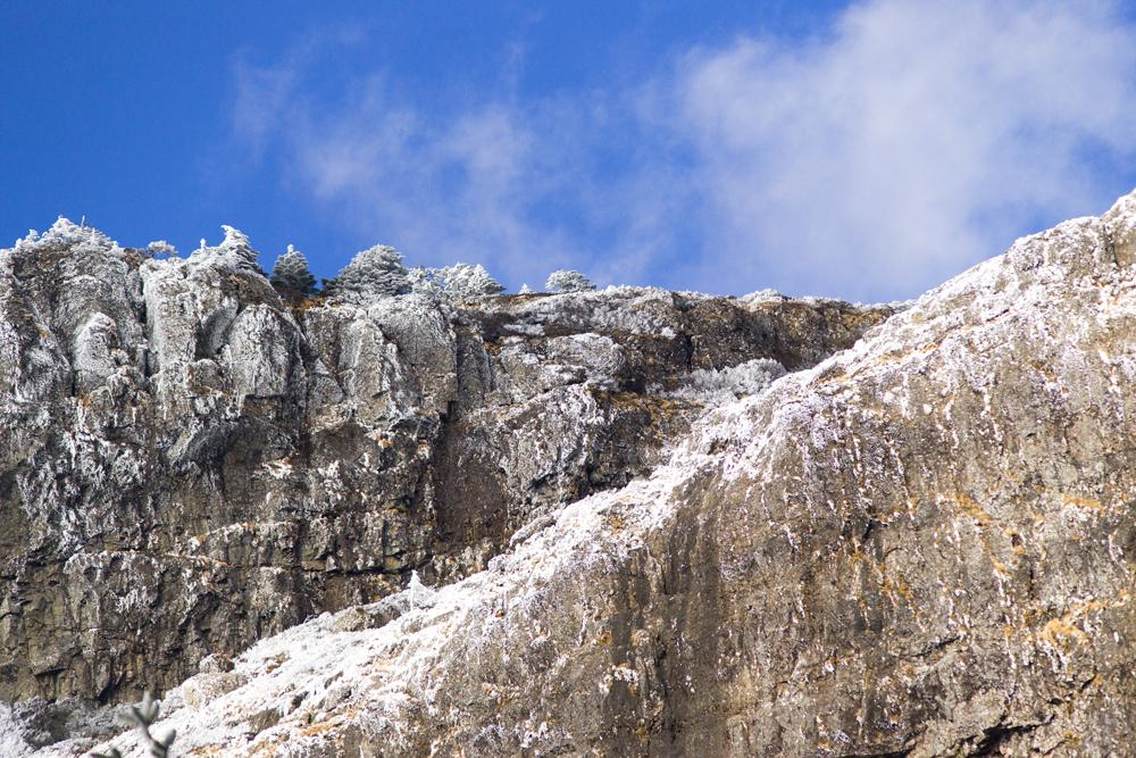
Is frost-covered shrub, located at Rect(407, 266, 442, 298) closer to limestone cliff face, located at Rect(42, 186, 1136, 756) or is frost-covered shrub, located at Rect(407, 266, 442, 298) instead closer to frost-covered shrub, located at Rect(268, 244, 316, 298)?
frost-covered shrub, located at Rect(268, 244, 316, 298)

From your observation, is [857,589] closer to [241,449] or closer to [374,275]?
[241,449]

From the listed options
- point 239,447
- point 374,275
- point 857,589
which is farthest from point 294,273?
point 857,589

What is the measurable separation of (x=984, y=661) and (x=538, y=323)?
46.7 m

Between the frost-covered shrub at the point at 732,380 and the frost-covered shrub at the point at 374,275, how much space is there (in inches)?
798

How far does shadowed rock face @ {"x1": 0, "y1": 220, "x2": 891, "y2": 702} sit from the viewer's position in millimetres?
60750

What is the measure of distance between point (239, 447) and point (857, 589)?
35460 millimetres

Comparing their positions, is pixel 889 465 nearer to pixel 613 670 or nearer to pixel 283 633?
pixel 613 670

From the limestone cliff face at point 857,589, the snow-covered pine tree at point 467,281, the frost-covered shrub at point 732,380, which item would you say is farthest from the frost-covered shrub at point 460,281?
the limestone cliff face at point 857,589

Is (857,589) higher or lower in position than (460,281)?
lower

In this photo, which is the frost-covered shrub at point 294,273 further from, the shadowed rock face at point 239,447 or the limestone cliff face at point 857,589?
the limestone cliff face at point 857,589

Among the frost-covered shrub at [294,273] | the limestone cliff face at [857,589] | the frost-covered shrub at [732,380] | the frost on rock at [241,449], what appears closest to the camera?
the limestone cliff face at [857,589]

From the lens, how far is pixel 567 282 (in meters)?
96.2

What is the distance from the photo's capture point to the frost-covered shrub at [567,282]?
9600 centimetres

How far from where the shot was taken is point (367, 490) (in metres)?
65.9
